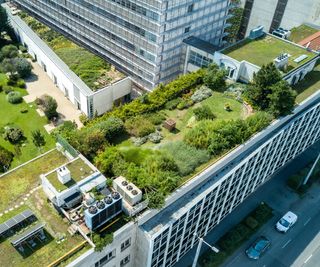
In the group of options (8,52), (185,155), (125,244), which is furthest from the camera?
(8,52)

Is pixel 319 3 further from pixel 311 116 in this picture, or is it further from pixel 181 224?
pixel 181 224

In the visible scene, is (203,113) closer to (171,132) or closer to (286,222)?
(171,132)

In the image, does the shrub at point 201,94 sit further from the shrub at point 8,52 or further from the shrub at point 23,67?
the shrub at point 8,52

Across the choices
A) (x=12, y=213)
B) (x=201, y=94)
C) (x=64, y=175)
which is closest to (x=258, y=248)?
(x=201, y=94)

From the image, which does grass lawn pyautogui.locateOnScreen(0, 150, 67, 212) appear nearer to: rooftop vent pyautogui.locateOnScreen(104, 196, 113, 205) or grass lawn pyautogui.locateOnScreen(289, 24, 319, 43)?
rooftop vent pyautogui.locateOnScreen(104, 196, 113, 205)

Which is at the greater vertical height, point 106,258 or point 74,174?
point 74,174

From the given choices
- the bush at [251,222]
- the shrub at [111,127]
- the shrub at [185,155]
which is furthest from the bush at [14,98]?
the bush at [251,222]
